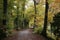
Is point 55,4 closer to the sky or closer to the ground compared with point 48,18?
closer to the sky

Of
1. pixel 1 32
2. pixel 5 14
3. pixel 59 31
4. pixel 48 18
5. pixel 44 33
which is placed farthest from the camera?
pixel 48 18

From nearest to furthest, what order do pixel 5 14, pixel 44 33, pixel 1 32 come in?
1. pixel 1 32
2. pixel 5 14
3. pixel 44 33

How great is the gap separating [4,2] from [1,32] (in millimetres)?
4503

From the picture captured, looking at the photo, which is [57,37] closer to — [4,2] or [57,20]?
[57,20]

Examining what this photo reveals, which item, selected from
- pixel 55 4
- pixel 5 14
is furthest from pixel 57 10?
pixel 5 14

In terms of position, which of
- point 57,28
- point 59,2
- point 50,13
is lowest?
point 57,28

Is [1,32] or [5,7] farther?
Result: [5,7]

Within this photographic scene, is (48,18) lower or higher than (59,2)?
lower

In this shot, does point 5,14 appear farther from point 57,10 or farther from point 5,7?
point 57,10

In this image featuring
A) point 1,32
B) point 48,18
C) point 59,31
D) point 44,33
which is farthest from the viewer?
point 48,18

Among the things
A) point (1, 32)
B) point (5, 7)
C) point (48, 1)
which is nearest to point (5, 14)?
point (5, 7)

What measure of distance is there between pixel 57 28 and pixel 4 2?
637cm

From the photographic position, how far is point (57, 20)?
51.3 ft

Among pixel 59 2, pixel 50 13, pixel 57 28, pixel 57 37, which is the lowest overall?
pixel 57 37
